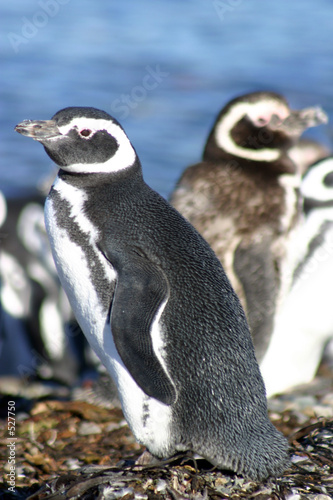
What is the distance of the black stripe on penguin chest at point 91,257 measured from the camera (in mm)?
2742

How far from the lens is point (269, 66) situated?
15328 millimetres

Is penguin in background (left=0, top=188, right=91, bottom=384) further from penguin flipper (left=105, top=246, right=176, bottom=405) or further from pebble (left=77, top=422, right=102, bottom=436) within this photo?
penguin flipper (left=105, top=246, right=176, bottom=405)

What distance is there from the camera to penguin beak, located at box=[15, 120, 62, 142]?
2.75m

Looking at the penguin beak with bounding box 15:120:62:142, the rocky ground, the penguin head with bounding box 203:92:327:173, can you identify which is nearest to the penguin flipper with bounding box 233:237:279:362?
the rocky ground

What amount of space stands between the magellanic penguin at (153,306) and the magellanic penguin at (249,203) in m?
1.57

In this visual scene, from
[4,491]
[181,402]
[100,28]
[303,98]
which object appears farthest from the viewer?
[100,28]

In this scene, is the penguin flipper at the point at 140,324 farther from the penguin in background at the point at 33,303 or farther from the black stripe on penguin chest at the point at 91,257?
the penguin in background at the point at 33,303

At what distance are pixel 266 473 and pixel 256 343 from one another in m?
1.69

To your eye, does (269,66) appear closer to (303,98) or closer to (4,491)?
(303,98)

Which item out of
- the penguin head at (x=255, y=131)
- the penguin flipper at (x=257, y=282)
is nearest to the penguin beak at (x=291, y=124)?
the penguin head at (x=255, y=131)

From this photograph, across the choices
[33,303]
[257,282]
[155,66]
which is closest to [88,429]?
[257,282]

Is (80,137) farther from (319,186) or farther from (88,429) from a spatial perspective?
(319,186)

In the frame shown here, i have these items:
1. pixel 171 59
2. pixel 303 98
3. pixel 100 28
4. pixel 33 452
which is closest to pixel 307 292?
pixel 33 452

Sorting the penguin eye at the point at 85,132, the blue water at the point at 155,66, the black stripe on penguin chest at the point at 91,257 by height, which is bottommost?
the black stripe on penguin chest at the point at 91,257
